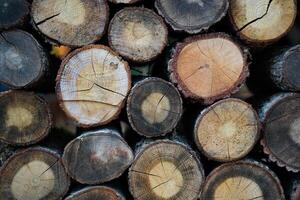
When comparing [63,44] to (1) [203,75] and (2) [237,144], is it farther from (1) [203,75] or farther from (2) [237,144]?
(2) [237,144]

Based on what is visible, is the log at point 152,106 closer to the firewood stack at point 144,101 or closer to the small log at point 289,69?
the firewood stack at point 144,101

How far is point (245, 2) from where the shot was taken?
2.32m

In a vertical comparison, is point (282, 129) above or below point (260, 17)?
below

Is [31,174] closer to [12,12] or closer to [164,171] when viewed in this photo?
[164,171]

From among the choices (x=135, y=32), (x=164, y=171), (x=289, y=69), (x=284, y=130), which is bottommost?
(x=164, y=171)

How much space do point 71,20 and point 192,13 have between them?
0.62m

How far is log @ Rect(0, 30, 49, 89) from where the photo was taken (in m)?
2.18

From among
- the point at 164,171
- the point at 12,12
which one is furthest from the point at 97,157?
the point at 12,12

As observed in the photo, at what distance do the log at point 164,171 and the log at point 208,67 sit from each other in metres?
0.30

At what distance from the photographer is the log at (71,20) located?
2.21 metres

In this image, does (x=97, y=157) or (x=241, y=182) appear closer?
(x=97, y=157)

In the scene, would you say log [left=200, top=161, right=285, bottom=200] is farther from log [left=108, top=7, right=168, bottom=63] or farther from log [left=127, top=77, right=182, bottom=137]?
log [left=108, top=7, right=168, bottom=63]

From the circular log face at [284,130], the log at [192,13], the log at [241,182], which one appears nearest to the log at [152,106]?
the log at [192,13]

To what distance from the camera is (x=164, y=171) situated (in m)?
2.30
